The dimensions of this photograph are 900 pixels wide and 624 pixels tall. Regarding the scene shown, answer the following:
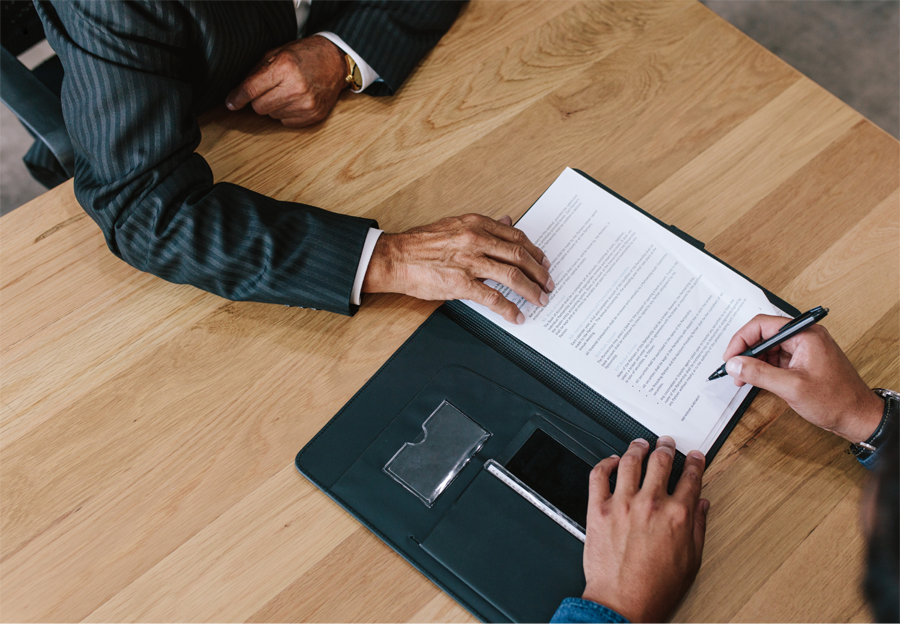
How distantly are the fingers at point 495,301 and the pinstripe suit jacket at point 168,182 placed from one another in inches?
6.7

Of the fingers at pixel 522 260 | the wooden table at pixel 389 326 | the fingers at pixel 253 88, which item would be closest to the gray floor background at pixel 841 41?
the wooden table at pixel 389 326

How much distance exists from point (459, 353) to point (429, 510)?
21 centimetres

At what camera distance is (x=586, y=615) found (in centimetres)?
64

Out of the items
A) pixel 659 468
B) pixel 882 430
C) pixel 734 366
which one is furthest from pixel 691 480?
pixel 882 430

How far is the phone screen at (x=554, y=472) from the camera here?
2.37 feet

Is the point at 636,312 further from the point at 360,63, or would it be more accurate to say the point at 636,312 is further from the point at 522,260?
the point at 360,63

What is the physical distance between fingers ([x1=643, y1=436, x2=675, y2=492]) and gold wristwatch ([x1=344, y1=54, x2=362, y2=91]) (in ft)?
2.49

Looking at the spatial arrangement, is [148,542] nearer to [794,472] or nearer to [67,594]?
[67,594]

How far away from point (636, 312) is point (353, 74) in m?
0.62

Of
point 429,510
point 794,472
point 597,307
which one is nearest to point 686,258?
point 597,307

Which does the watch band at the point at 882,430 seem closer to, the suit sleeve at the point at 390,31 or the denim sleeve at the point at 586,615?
the denim sleeve at the point at 586,615

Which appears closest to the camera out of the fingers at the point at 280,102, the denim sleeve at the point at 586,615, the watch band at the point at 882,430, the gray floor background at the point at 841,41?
the denim sleeve at the point at 586,615

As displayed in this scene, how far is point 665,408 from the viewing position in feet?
2.52

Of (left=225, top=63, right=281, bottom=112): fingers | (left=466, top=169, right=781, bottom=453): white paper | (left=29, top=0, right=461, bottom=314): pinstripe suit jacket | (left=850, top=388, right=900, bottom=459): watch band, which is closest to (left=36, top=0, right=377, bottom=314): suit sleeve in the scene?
(left=29, top=0, right=461, bottom=314): pinstripe suit jacket
